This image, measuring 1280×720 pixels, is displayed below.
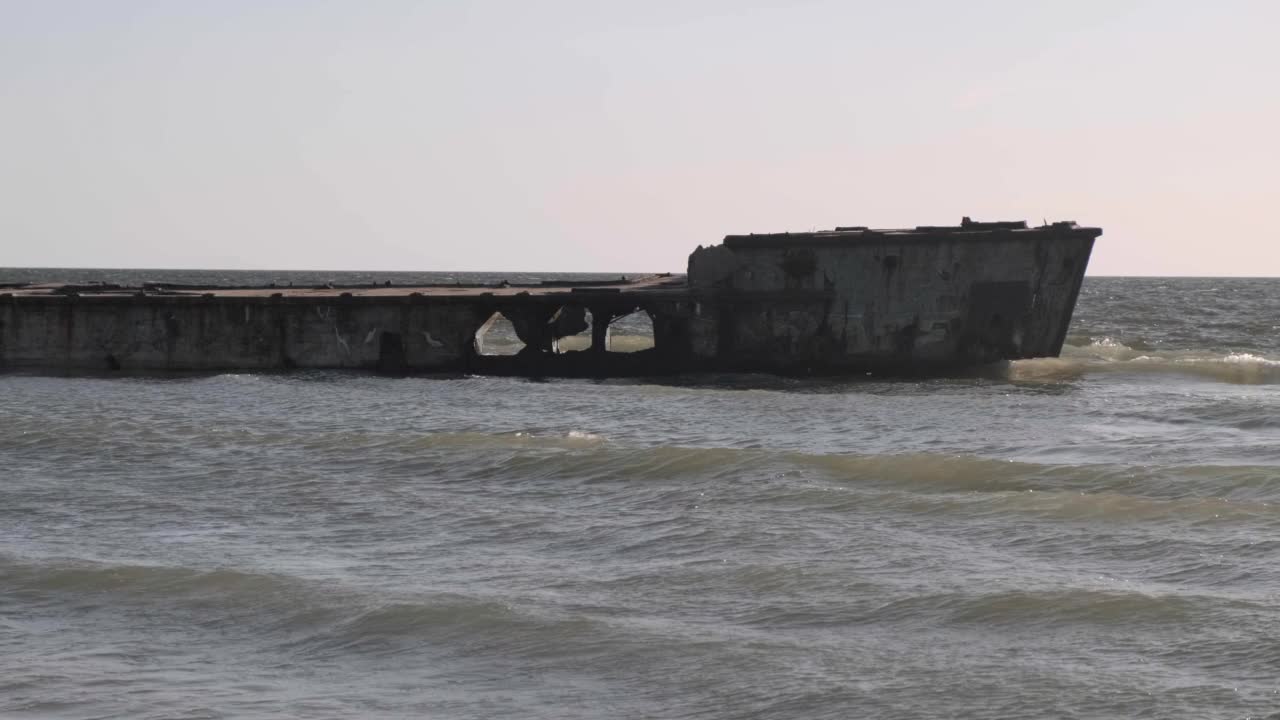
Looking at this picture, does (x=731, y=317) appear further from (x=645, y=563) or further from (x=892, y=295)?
(x=645, y=563)

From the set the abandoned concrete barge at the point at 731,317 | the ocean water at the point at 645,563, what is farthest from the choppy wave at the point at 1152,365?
the ocean water at the point at 645,563

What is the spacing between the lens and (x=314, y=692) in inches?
274

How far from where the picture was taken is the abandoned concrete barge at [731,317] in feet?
71.4

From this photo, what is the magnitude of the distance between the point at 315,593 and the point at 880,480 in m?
5.57

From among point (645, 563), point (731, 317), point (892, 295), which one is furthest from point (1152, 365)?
point (645, 563)

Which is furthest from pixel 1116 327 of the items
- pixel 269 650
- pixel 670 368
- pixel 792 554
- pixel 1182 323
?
pixel 269 650

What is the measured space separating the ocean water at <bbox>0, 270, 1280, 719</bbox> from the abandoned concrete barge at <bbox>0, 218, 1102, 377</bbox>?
3.85 m

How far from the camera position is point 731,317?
2233cm

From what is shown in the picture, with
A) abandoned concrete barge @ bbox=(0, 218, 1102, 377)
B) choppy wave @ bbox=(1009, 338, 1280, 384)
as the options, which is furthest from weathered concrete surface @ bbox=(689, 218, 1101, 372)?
choppy wave @ bbox=(1009, 338, 1280, 384)

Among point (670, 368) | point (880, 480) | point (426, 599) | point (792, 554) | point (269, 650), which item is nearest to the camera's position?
point (269, 650)

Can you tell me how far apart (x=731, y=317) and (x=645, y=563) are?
12.9 metres

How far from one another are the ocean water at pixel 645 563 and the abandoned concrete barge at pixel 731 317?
3.85m

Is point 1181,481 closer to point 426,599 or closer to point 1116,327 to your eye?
point 426,599

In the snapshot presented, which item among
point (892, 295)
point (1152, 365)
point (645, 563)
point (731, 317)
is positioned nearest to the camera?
point (645, 563)
